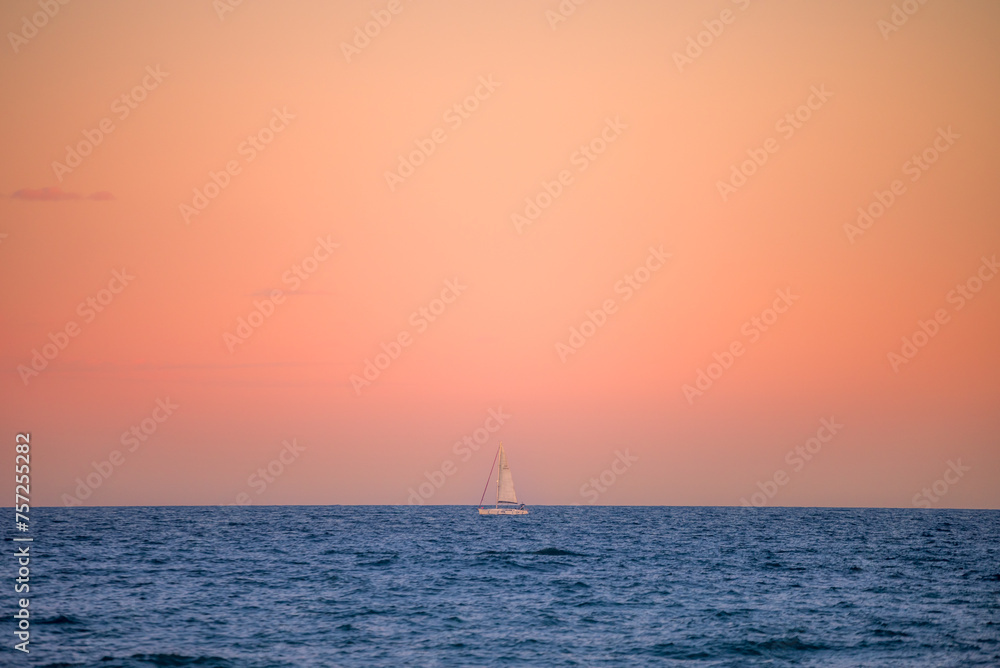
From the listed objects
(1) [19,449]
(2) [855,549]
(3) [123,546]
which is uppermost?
(1) [19,449]

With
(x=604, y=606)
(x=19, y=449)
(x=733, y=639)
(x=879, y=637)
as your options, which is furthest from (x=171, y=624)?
(x=879, y=637)

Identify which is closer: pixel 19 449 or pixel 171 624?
pixel 19 449

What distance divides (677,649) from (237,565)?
131 feet

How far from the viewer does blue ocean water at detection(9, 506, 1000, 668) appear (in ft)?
116

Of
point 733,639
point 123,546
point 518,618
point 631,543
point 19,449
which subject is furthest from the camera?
point 631,543

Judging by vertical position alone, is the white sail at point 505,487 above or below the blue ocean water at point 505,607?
above

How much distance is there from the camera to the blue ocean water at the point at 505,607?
35375 millimetres

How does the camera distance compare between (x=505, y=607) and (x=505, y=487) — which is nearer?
(x=505, y=607)

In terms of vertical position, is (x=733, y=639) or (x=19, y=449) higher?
(x=19, y=449)

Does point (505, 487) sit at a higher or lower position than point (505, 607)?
higher

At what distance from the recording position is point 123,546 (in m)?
81.7

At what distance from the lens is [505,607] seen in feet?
153

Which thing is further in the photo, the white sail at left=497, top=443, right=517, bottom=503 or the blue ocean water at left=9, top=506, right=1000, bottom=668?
the white sail at left=497, top=443, right=517, bottom=503

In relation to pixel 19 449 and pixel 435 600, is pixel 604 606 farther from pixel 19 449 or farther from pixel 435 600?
pixel 19 449
